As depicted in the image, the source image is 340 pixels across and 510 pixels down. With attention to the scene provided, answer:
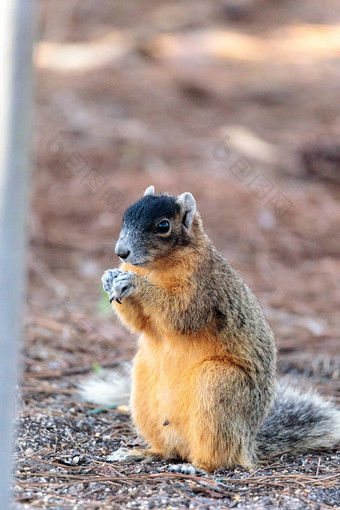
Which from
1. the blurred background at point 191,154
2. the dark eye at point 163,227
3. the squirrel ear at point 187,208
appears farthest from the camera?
the blurred background at point 191,154

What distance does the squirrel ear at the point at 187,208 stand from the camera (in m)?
4.40

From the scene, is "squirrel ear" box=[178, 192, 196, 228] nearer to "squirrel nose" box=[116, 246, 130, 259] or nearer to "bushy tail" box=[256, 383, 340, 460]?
"squirrel nose" box=[116, 246, 130, 259]

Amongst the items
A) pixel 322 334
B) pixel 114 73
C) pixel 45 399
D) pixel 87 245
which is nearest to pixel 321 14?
pixel 114 73

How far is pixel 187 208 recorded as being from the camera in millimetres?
4426

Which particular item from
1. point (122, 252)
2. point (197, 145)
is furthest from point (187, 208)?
point (197, 145)

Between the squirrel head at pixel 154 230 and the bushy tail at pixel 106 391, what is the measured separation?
Result: 1.43 m

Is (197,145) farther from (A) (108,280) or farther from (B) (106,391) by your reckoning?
(A) (108,280)

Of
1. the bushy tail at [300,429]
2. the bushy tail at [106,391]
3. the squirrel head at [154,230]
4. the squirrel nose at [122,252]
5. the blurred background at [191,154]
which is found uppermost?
the blurred background at [191,154]

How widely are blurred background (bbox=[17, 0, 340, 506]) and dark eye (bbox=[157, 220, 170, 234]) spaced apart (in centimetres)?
45

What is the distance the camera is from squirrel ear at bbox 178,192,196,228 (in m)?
4.40

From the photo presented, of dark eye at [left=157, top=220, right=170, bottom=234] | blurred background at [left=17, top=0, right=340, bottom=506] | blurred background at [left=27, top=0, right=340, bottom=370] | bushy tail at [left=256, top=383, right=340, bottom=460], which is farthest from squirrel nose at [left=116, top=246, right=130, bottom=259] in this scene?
blurred background at [left=27, top=0, right=340, bottom=370]

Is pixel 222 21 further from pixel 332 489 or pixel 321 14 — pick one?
pixel 332 489

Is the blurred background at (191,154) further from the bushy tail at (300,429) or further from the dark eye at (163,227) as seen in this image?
the bushy tail at (300,429)

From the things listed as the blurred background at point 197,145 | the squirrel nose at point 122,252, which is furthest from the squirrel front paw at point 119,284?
the blurred background at point 197,145
